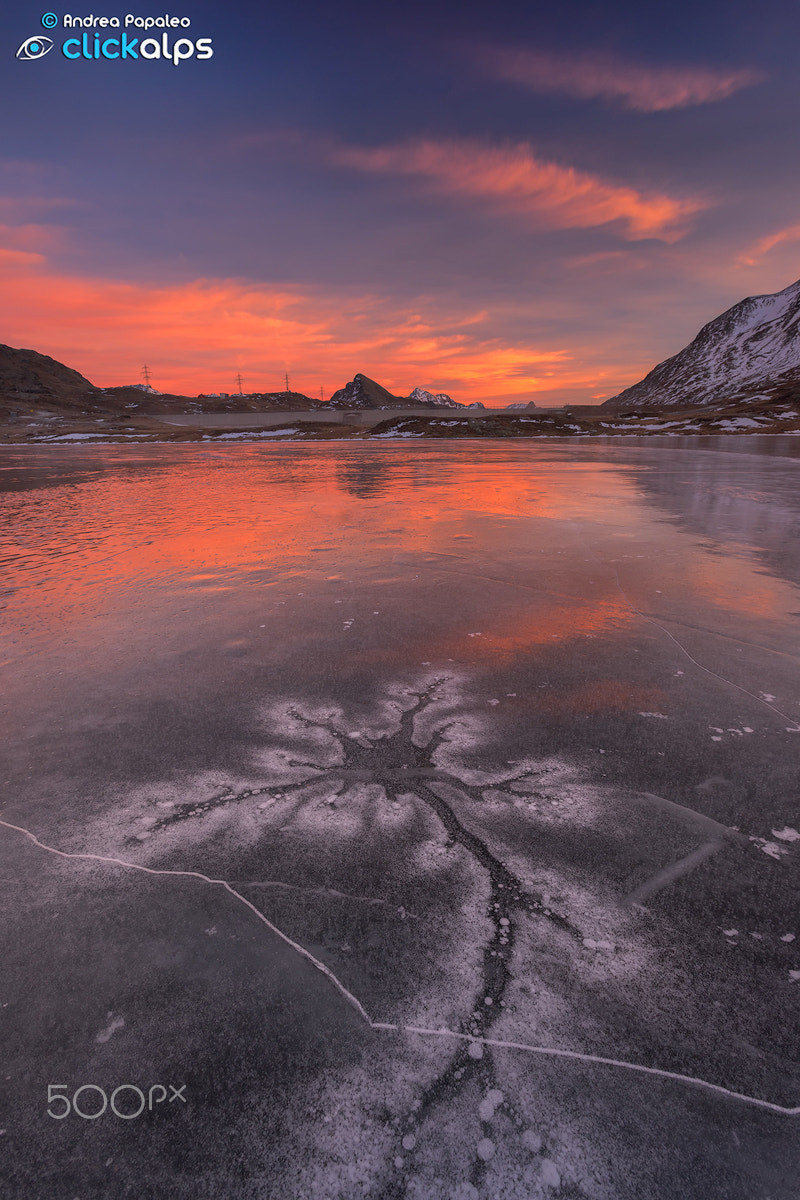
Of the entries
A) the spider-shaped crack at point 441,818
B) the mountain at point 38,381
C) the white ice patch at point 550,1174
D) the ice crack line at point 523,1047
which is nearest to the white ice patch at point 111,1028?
the ice crack line at point 523,1047

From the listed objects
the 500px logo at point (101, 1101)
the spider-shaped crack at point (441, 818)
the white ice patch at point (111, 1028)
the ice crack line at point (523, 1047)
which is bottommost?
the 500px logo at point (101, 1101)

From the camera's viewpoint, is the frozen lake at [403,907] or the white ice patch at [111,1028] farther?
the white ice patch at [111,1028]

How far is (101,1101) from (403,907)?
1.07 metres

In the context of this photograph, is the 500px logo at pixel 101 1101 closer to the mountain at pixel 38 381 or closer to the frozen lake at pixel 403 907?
the frozen lake at pixel 403 907

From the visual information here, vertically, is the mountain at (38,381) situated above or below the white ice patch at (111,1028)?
above

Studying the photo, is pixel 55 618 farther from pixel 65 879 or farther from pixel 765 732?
pixel 765 732

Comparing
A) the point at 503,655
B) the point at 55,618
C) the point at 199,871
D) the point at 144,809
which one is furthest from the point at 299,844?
the point at 55,618

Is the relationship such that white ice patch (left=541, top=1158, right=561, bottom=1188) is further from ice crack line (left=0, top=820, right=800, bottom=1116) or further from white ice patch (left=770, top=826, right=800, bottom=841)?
white ice patch (left=770, top=826, right=800, bottom=841)

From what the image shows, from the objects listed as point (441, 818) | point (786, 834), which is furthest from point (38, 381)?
point (786, 834)

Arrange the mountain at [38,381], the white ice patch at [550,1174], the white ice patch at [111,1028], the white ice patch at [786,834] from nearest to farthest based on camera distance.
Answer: the white ice patch at [550,1174], the white ice patch at [111,1028], the white ice patch at [786,834], the mountain at [38,381]

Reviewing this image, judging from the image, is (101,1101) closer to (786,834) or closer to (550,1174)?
(550,1174)

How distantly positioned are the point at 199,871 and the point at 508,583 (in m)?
4.73

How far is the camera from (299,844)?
244 cm

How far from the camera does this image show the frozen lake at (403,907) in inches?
57.1
